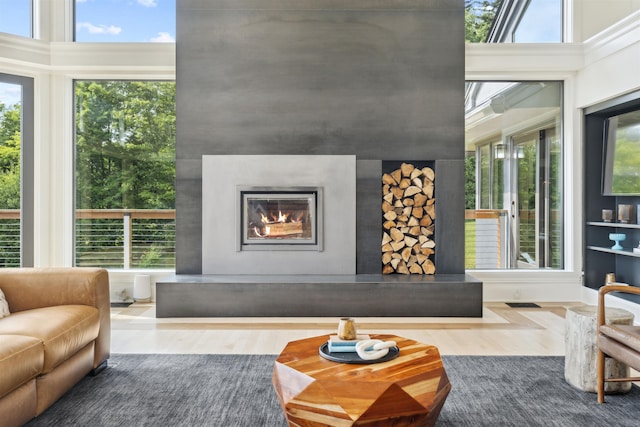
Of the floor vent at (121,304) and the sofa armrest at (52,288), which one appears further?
the floor vent at (121,304)

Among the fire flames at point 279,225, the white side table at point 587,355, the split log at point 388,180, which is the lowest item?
the white side table at point 587,355

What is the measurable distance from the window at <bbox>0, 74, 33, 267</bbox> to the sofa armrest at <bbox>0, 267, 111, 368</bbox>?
2277 millimetres

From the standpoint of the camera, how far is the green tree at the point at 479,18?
5457 mm

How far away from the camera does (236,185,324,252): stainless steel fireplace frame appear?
4.96 meters

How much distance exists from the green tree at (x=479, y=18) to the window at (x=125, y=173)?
323cm

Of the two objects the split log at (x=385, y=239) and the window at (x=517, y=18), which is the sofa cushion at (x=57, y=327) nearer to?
the split log at (x=385, y=239)

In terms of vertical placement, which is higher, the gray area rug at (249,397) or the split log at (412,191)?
the split log at (412,191)

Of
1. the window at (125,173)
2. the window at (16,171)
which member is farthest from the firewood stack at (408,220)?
the window at (16,171)

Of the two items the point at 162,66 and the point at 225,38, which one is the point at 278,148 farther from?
the point at 162,66

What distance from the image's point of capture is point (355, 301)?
457cm

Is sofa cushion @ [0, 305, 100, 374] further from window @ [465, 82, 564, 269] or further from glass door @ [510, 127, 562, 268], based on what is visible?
glass door @ [510, 127, 562, 268]

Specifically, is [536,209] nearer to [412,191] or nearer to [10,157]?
[412,191]

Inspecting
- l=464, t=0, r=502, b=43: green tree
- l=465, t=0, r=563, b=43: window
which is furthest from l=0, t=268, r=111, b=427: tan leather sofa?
l=465, t=0, r=563, b=43: window

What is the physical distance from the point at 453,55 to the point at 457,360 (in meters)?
2.98
